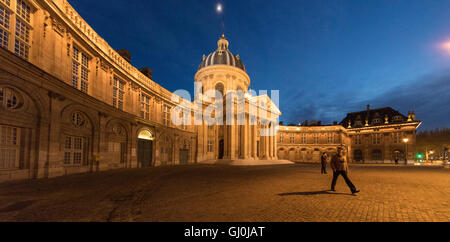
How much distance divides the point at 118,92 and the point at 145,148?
23.7ft

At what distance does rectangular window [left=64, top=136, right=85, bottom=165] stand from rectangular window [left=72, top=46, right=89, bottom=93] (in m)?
4.07

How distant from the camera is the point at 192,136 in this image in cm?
3272

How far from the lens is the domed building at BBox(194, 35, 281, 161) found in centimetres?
3441

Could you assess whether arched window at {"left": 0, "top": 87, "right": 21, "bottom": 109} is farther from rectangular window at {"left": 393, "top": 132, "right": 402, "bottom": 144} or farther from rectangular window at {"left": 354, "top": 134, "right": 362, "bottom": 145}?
rectangular window at {"left": 354, "top": 134, "right": 362, "bottom": 145}

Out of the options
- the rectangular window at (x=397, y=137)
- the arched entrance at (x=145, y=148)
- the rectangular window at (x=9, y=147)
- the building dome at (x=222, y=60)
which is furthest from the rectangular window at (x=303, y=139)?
the rectangular window at (x=9, y=147)

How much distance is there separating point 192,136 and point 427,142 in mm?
83178

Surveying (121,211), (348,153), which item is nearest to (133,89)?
(121,211)

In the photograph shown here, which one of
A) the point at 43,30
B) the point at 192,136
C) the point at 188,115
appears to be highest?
the point at 43,30

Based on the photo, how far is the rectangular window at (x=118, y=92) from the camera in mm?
19530

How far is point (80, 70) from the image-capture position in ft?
50.0

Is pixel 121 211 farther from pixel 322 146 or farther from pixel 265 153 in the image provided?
pixel 322 146

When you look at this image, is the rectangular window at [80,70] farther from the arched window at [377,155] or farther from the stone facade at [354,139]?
the arched window at [377,155]

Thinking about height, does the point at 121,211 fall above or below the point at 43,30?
below

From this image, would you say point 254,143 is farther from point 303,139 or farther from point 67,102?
point 303,139
